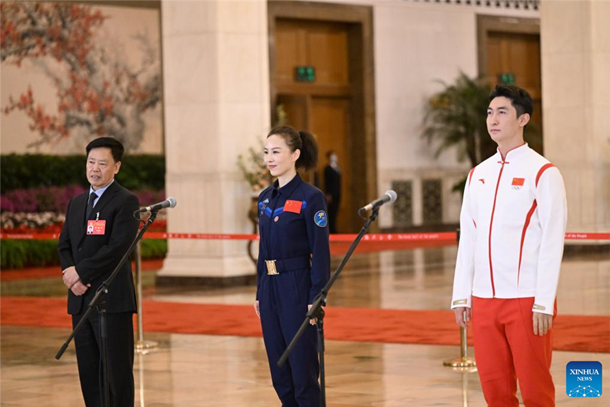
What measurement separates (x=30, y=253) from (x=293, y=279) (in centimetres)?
1389

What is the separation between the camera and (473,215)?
16.9 feet

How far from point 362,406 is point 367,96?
1579cm

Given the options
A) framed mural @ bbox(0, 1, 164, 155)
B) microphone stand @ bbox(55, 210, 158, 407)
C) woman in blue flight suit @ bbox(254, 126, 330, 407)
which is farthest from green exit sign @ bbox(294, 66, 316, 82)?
woman in blue flight suit @ bbox(254, 126, 330, 407)

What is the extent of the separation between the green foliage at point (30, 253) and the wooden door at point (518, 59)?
362 inches

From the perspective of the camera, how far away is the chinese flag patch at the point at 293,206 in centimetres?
567

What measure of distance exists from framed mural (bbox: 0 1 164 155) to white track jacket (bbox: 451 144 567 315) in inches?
733

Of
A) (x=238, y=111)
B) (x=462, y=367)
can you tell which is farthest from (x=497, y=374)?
(x=238, y=111)

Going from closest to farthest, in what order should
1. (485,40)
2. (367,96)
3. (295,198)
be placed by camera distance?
(295,198) < (367,96) < (485,40)

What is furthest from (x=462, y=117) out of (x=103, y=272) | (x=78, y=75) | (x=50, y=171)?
(x=103, y=272)

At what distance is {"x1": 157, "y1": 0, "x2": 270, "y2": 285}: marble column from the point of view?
14.9 m

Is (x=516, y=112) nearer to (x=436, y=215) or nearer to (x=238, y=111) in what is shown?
(x=238, y=111)

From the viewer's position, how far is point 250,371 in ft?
28.6

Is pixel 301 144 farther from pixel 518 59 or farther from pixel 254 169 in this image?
pixel 518 59

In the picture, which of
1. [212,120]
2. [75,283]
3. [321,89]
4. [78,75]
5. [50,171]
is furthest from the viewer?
[78,75]
